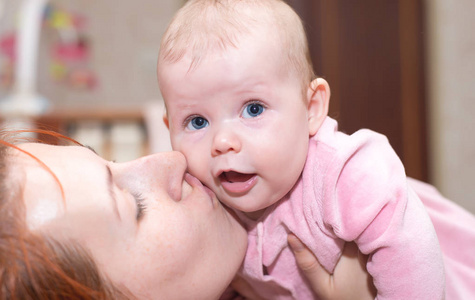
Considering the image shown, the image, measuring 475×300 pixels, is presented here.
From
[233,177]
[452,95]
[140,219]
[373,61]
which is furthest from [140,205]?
[452,95]

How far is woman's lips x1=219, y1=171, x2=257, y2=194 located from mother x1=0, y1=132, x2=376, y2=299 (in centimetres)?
5

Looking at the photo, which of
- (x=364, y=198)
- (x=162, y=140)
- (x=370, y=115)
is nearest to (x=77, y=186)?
(x=364, y=198)

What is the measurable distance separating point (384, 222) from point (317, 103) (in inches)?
10.6

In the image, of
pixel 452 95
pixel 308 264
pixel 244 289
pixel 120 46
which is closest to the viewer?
pixel 308 264

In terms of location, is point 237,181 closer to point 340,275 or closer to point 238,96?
point 238,96

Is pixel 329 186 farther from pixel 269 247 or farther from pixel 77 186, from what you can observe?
pixel 77 186

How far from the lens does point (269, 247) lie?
3.10 ft

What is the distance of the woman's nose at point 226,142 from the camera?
0.78 metres

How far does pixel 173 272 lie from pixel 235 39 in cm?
41

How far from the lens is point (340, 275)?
3.03 ft

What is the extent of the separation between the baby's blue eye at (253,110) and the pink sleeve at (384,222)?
16cm

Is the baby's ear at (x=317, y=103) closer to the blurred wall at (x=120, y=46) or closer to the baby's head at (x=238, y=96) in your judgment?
the baby's head at (x=238, y=96)

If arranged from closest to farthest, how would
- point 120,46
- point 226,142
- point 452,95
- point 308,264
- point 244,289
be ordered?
point 226,142, point 308,264, point 244,289, point 452,95, point 120,46

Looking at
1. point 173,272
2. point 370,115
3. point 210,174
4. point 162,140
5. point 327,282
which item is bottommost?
point 370,115
